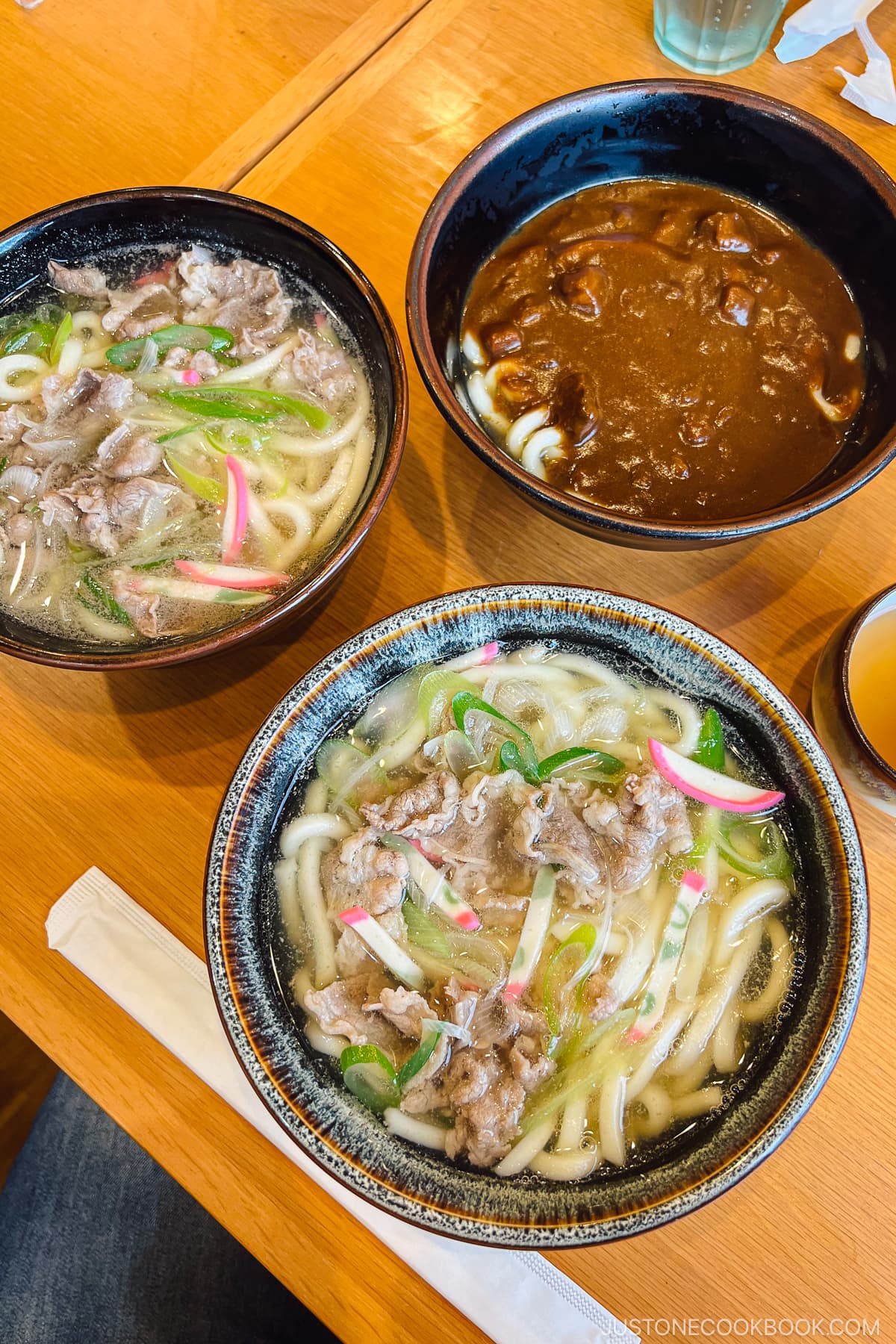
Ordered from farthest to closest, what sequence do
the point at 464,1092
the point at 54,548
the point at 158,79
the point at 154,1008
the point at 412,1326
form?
the point at 158,79
the point at 54,548
the point at 154,1008
the point at 412,1326
the point at 464,1092

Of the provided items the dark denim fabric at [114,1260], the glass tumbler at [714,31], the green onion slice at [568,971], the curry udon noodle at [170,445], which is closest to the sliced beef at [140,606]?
the curry udon noodle at [170,445]

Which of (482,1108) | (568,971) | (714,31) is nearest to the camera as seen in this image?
(482,1108)

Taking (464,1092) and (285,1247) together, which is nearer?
(464,1092)

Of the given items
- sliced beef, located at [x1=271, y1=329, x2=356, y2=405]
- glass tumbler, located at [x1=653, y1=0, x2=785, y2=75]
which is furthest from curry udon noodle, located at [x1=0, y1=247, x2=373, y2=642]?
glass tumbler, located at [x1=653, y1=0, x2=785, y2=75]

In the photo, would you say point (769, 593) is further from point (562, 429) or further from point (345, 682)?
point (345, 682)

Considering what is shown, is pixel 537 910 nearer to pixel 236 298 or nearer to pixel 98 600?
pixel 98 600

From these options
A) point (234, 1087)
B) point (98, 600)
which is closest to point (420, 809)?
point (234, 1087)

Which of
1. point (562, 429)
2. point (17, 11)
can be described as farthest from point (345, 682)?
point (17, 11)
